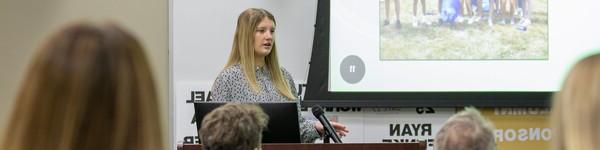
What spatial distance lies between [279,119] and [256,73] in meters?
0.57

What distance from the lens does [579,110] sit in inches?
42.3

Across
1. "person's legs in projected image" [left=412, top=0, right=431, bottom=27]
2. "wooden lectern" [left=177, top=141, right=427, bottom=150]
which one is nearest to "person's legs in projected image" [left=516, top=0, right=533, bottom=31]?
"person's legs in projected image" [left=412, top=0, right=431, bottom=27]

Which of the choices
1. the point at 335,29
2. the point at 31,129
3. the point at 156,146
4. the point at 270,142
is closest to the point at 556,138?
the point at 156,146

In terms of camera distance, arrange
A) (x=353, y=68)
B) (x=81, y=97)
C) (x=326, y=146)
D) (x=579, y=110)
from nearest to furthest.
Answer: (x=81, y=97) → (x=579, y=110) → (x=326, y=146) → (x=353, y=68)

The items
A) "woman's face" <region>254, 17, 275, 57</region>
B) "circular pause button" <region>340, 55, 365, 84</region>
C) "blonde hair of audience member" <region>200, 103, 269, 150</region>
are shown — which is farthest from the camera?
"circular pause button" <region>340, 55, 365, 84</region>

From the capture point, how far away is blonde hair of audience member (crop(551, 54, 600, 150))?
1066mm

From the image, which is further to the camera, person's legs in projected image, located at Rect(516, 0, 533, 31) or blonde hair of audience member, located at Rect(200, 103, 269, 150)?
person's legs in projected image, located at Rect(516, 0, 533, 31)

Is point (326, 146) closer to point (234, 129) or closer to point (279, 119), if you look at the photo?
point (279, 119)

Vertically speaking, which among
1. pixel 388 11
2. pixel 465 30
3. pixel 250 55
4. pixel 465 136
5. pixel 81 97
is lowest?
pixel 465 136

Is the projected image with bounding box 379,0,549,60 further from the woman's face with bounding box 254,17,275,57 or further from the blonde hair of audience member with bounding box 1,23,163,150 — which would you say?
the blonde hair of audience member with bounding box 1,23,163,150

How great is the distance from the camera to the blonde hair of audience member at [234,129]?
1.93 meters

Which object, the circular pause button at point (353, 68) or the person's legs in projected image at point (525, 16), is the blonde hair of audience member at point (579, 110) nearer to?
the circular pause button at point (353, 68)

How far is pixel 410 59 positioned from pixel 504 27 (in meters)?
0.57

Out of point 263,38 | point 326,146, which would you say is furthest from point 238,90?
point 326,146
